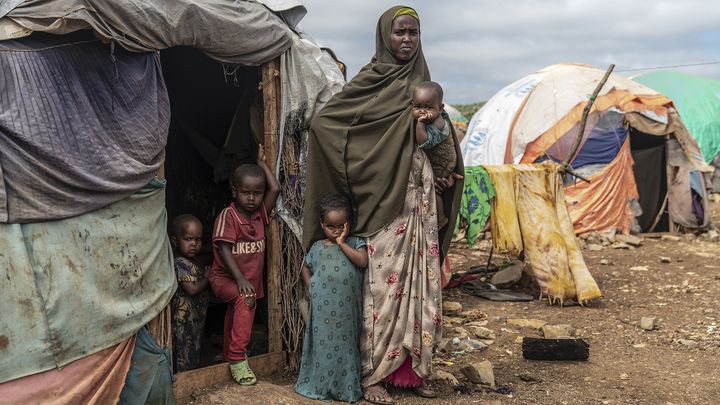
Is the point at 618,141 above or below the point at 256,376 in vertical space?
above

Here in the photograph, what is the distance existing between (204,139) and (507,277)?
13.3 ft

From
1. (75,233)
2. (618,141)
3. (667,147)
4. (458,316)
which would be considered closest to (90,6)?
(75,233)

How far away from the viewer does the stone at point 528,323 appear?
600 centimetres

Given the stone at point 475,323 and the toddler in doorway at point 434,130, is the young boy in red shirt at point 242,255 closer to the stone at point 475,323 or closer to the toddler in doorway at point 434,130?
the toddler in doorway at point 434,130

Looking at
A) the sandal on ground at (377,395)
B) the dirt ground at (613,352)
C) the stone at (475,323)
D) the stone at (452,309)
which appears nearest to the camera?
the sandal on ground at (377,395)

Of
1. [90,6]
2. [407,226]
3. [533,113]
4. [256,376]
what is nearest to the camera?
[90,6]

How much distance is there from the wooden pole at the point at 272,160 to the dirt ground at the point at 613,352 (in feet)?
1.36

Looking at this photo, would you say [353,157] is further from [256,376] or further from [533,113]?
[533,113]

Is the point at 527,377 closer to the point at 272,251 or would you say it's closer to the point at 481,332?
the point at 481,332

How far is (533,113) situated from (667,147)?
7.77 feet

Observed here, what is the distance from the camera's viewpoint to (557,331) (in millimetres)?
5633

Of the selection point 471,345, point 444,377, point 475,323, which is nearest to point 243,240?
point 444,377

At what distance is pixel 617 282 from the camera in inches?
314

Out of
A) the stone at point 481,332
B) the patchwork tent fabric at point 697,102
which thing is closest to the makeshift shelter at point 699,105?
the patchwork tent fabric at point 697,102
